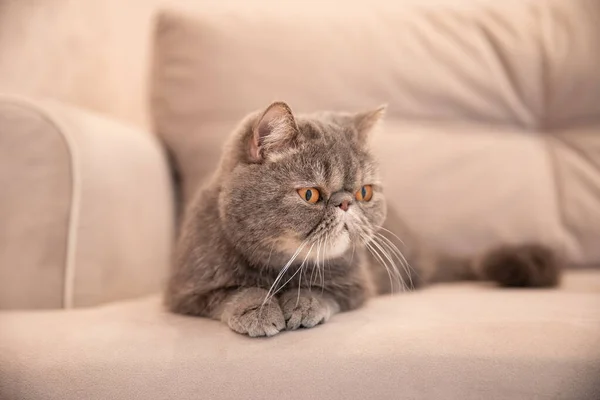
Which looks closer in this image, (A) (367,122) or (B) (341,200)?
(B) (341,200)

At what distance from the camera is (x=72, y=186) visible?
51.9 inches

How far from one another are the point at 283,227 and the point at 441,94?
42.2 inches

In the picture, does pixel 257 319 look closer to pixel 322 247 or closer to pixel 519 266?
pixel 322 247

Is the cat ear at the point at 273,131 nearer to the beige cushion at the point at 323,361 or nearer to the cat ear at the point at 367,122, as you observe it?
the cat ear at the point at 367,122

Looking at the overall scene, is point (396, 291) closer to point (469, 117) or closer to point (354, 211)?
point (354, 211)

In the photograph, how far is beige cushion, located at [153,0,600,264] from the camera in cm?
180

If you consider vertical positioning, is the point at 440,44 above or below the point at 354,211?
above

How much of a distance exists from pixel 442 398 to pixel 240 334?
0.40 metres

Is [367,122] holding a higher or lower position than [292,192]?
higher

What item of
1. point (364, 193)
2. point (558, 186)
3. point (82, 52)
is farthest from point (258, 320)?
point (82, 52)

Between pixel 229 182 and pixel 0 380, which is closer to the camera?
pixel 0 380

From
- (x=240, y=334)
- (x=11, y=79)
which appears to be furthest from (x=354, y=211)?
(x=11, y=79)

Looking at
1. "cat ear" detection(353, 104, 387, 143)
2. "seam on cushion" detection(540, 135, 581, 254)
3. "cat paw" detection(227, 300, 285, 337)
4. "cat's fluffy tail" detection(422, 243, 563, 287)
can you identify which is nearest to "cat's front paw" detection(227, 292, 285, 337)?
"cat paw" detection(227, 300, 285, 337)

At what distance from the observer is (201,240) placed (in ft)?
4.05
